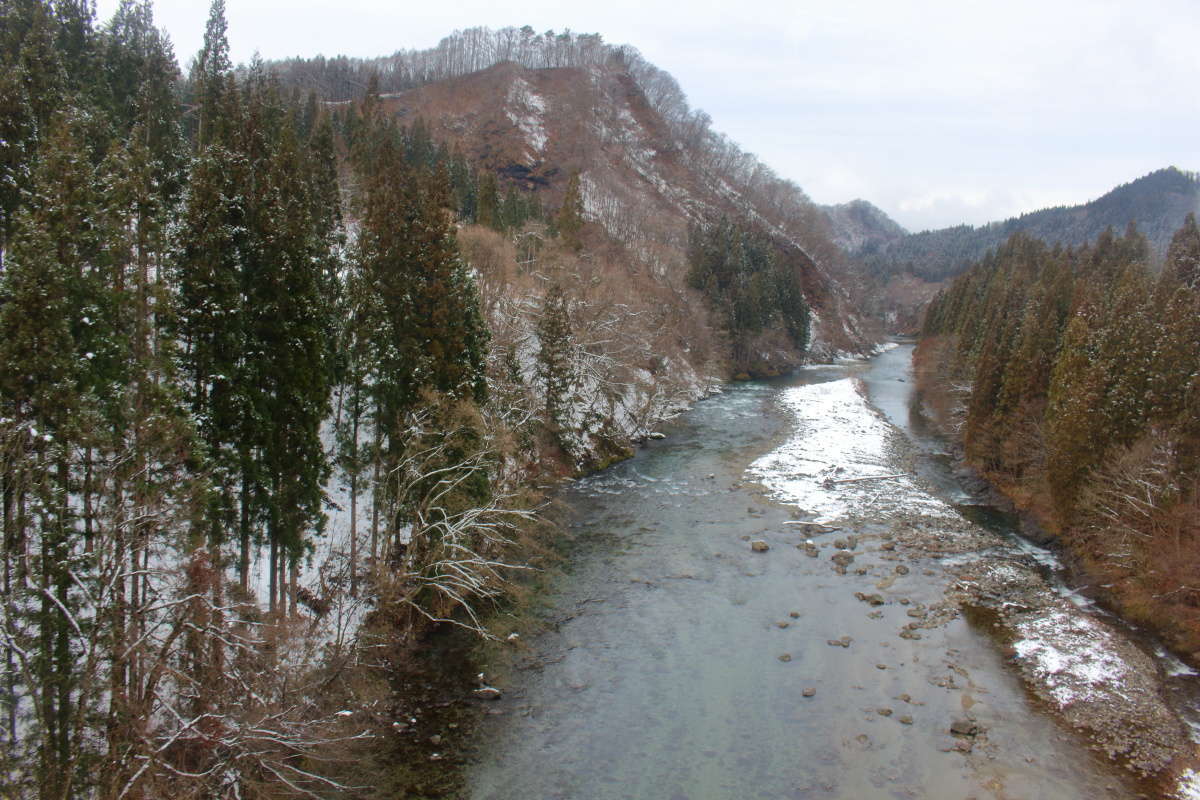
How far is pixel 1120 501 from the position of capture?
1089 inches

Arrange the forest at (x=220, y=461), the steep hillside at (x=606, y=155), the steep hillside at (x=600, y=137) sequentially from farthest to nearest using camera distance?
the steep hillside at (x=600, y=137)
the steep hillside at (x=606, y=155)
the forest at (x=220, y=461)

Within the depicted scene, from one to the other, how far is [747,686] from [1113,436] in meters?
19.7

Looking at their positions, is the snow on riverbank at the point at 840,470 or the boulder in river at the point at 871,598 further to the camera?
the snow on riverbank at the point at 840,470

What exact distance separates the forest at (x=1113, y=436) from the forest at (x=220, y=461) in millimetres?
21429

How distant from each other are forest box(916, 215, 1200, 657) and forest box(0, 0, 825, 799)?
21429mm

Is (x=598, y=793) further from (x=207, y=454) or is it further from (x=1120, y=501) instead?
(x=1120, y=501)

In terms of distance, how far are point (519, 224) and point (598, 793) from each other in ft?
204

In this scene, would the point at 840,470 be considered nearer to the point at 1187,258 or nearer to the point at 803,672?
the point at 803,672

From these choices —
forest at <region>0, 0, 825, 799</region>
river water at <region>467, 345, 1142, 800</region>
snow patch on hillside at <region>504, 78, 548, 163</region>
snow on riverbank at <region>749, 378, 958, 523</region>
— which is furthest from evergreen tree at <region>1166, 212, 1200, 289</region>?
snow patch on hillside at <region>504, 78, 548, 163</region>

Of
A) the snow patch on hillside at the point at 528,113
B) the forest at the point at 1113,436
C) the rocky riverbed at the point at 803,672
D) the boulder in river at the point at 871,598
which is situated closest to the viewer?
the rocky riverbed at the point at 803,672

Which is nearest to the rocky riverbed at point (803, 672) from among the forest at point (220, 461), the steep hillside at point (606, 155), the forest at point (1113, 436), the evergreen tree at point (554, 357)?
the forest at point (1113, 436)

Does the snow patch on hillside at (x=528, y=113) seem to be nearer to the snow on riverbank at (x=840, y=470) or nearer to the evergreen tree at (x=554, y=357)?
the snow on riverbank at (x=840, y=470)

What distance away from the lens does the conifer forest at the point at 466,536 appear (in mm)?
13203

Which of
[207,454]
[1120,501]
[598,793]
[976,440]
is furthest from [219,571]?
[976,440]
